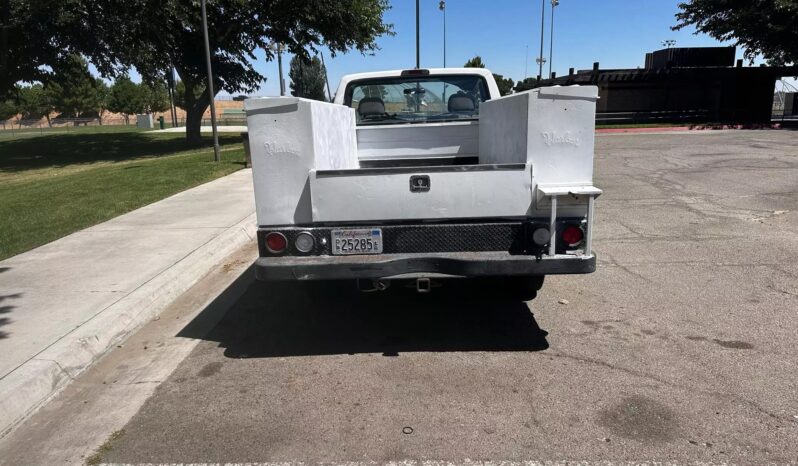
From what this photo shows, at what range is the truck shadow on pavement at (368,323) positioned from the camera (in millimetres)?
4402

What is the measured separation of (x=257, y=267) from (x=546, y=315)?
2448 millimetres

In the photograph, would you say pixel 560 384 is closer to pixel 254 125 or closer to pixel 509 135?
pixel 509 135

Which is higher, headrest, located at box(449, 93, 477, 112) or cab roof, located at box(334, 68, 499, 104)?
cab roof, located at box(334, 68, 499, 104)

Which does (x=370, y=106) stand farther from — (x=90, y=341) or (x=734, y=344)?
(x=734, y=344)

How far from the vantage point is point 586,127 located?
12.7 feet

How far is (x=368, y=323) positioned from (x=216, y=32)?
78.1ft

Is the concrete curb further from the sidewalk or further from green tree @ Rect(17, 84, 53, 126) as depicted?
green tree @ Rect(17, 84, 53, 126)

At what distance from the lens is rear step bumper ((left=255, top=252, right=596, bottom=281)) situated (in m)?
3.94

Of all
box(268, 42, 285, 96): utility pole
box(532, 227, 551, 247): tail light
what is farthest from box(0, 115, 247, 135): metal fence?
box(532, 227, 551, 247): tail light

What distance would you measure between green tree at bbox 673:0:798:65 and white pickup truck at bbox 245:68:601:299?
110 feet

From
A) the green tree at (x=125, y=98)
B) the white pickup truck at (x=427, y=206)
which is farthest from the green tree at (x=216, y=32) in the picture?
the green tree at (x=125, y=98)

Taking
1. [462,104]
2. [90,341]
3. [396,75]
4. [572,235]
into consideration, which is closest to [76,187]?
[396,75]

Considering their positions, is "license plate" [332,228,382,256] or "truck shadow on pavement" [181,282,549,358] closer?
"license plate" [332,228,382,256]

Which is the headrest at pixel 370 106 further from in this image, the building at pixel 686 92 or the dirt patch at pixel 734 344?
the building at pixel 686 92
